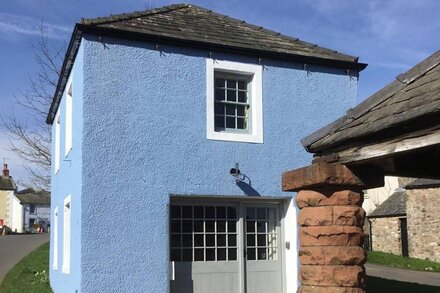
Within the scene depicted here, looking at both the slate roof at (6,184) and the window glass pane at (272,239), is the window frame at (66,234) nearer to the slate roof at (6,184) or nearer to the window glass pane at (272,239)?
the window glass pane at (272,239)

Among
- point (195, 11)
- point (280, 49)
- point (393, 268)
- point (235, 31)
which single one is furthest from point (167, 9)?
point (393, 268)

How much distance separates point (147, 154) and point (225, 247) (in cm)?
221

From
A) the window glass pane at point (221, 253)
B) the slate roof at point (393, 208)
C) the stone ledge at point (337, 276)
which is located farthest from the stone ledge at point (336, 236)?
the slate roof at point (393, 208)

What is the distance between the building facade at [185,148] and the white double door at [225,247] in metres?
0.02

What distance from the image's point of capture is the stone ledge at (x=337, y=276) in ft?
14.5

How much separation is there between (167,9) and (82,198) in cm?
460

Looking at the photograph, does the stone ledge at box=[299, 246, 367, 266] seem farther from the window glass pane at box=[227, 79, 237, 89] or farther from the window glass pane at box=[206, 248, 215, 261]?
the window glass pane at box=[227, 79, 237, 89]

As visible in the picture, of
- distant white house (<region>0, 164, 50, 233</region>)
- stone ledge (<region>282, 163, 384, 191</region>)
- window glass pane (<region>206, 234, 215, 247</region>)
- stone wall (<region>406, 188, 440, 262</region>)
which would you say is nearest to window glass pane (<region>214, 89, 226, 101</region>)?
window glass pane (<region>206, 234, 215, 247</region>)

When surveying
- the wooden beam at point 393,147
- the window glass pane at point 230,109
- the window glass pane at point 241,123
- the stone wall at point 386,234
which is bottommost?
the stone wall at point 386,234

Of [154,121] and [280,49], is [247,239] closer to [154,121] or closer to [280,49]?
[154,121]

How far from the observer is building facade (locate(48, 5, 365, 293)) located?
30.7 feet

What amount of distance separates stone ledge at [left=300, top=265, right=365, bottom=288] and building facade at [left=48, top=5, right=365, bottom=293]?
17.4ft

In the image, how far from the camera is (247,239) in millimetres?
10672

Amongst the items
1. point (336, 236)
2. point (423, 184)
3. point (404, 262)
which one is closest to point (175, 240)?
point (336, 236)
